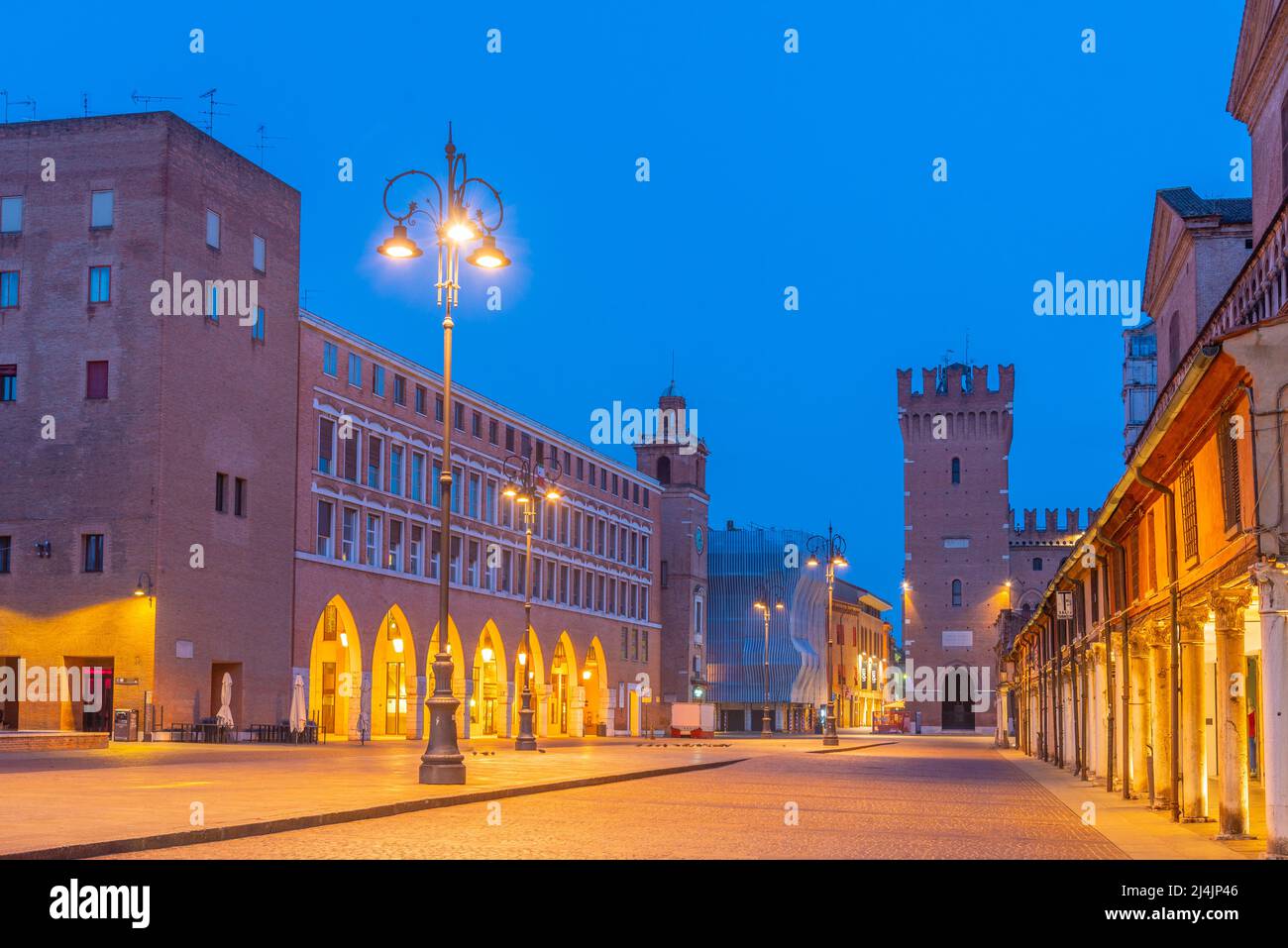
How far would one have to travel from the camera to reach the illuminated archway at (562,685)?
3339 inches

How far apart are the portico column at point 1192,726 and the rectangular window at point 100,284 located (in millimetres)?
40537

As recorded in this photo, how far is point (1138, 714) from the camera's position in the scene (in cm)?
2658

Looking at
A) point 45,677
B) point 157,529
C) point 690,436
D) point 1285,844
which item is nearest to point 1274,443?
point 1285,844

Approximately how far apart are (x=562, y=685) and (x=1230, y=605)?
7138 cm

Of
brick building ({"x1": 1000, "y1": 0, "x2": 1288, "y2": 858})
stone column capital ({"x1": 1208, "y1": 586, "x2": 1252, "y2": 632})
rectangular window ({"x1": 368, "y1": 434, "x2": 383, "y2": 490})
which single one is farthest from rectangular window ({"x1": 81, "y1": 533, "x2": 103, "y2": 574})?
stone column capital ({"x1": 1208, "y1": 586, "x2": 1252, "y2": 632})

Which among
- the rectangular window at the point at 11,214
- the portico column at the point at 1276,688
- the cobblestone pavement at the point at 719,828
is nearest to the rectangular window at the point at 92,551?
the rectangular window at the point at 11,214

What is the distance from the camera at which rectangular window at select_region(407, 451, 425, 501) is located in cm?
6912

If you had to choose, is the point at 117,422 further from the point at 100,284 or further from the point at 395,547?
the point at 395,547

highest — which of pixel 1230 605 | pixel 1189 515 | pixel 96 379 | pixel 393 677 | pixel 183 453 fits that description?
pixel 96 379

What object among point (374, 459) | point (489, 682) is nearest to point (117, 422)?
point (374, 459)

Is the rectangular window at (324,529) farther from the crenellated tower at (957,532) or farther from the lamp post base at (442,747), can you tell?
the crenellated tower at (957,532)

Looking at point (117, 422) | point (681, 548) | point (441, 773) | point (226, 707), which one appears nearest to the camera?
point (441, 773)
